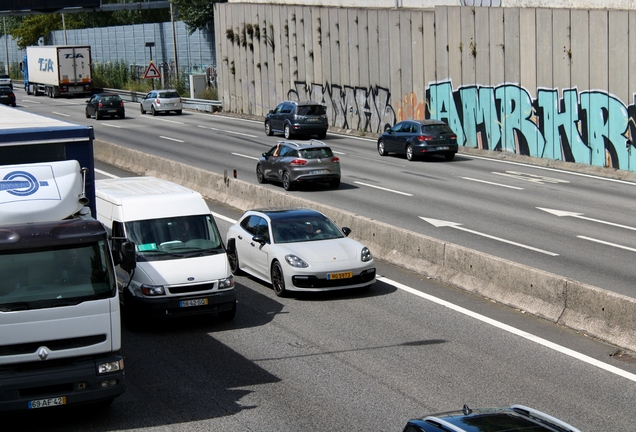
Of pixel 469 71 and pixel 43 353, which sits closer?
pixel 43 353

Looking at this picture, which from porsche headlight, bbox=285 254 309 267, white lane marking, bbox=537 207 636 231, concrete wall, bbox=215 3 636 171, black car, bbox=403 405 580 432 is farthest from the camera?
concrete wall, bbox=215 3 636 171

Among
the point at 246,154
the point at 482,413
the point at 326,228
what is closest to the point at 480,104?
the point at 246,154

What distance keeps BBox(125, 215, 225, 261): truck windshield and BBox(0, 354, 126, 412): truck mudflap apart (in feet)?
14.4

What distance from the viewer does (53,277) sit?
984cm

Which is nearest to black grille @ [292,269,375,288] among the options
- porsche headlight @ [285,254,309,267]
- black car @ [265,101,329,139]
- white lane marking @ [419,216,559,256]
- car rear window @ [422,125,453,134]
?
Answer: porsche headlight @ [285,254,309,267]

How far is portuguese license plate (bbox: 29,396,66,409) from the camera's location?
9492 millimetres

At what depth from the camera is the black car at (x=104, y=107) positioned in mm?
54219

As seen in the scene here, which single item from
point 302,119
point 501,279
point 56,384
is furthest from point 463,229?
point 302,119

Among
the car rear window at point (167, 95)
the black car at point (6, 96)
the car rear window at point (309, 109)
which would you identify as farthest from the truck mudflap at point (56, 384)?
the black car at point (6, 96)

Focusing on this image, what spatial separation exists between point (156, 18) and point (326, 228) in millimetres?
93202

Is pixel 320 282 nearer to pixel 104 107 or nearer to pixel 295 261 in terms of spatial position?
pixel 295 261

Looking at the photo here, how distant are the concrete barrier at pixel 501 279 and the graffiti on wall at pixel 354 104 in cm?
2256

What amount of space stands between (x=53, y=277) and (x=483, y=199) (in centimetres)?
1840

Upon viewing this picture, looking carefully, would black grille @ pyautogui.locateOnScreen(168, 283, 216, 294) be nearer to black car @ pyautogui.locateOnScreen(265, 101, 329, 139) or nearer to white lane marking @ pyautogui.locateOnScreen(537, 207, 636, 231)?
white lane marking @ pyautogui.locateOnScreen(537, 207, 636, 231)
